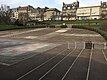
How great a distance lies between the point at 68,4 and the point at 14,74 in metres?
177

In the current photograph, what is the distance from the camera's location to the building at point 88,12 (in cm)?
16852

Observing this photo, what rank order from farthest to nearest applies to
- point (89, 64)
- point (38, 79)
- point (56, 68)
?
point (89, 64) < point (56, 68) < point (38, 79)

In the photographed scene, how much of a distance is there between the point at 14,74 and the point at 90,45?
22.1 metres

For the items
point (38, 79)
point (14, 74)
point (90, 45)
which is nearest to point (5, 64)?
point (14, 74)

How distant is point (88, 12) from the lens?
175 metres

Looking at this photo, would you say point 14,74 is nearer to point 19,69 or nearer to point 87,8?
point 19,69

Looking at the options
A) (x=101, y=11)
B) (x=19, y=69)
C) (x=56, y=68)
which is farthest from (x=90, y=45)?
(x=101, y=11)

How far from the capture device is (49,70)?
20.5 meters

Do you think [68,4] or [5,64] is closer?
[5,64]

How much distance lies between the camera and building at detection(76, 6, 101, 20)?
168525 mm

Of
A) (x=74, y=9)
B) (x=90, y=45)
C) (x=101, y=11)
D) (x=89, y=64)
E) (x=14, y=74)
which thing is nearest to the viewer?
(x=14, y=74)

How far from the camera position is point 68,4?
628 ft

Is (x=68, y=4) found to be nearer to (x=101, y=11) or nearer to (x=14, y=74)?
(x=101, y=11)

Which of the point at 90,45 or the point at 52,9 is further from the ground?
the point at 52,9
